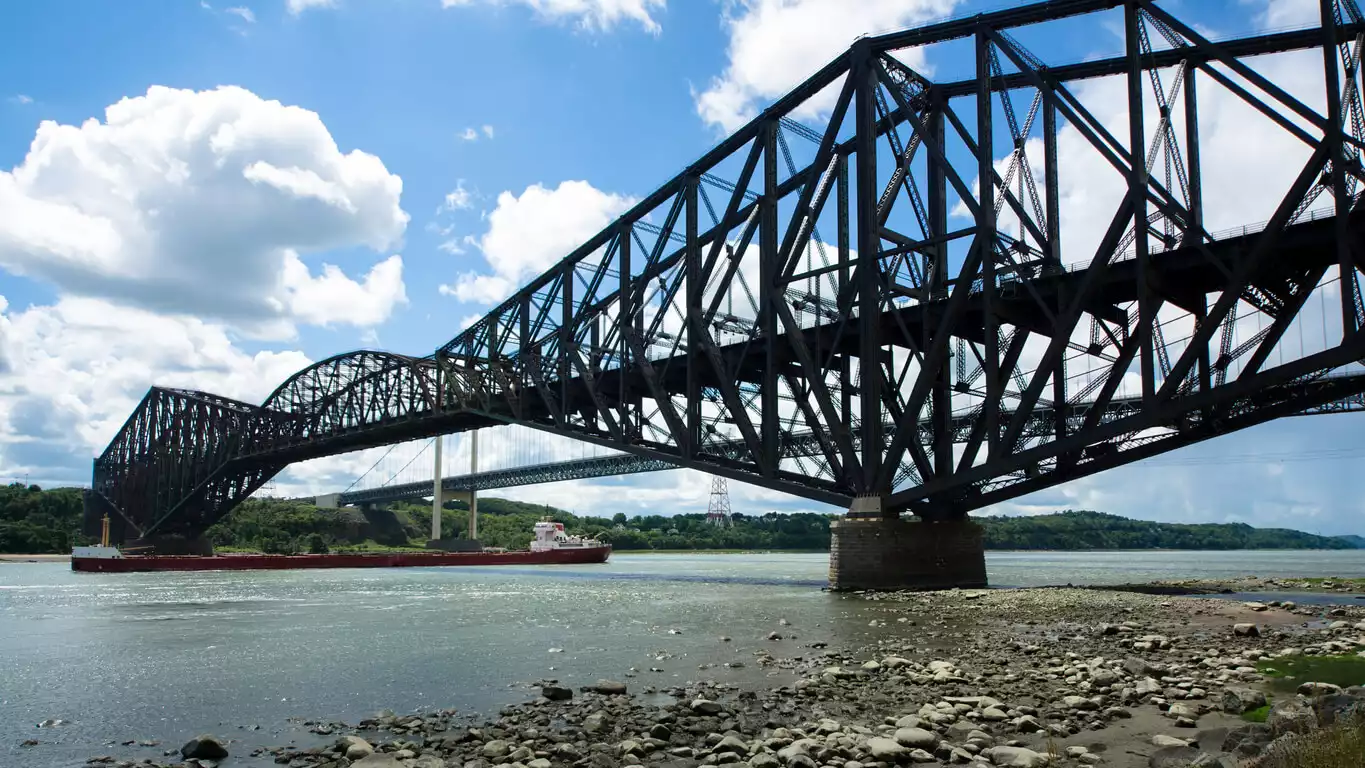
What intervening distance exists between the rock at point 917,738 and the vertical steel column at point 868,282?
31.2 metres

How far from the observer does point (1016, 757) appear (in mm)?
11156

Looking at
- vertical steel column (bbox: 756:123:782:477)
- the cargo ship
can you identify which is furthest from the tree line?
vertical steel column (bbox: 756:123:782:477)

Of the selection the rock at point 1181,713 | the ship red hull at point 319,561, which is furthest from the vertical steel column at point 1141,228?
the ship red hull at point 319,561

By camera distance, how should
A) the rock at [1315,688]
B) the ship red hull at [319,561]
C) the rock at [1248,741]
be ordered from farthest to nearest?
the ship red hull at [319,561], the rock at [1315,688], the rock at [1248,741]

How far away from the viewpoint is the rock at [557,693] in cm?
1741

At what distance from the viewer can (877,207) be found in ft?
150

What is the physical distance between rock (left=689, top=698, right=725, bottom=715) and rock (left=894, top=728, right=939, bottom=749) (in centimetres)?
365

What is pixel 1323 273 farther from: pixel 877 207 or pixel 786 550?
pixel 786 550

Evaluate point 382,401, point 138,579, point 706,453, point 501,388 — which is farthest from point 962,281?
point 382,401

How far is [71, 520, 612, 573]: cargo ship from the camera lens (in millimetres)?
89438

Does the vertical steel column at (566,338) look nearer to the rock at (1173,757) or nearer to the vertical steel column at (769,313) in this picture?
the vertical steel column at (769,313)

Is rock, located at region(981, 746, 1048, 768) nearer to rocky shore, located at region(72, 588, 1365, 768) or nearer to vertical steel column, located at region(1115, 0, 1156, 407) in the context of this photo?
rocky shore, located at region(72, 588, 1365, 768)

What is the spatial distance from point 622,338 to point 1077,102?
3250 cm

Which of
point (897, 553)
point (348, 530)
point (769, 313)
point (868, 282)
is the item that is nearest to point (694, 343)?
point (769, 313)
